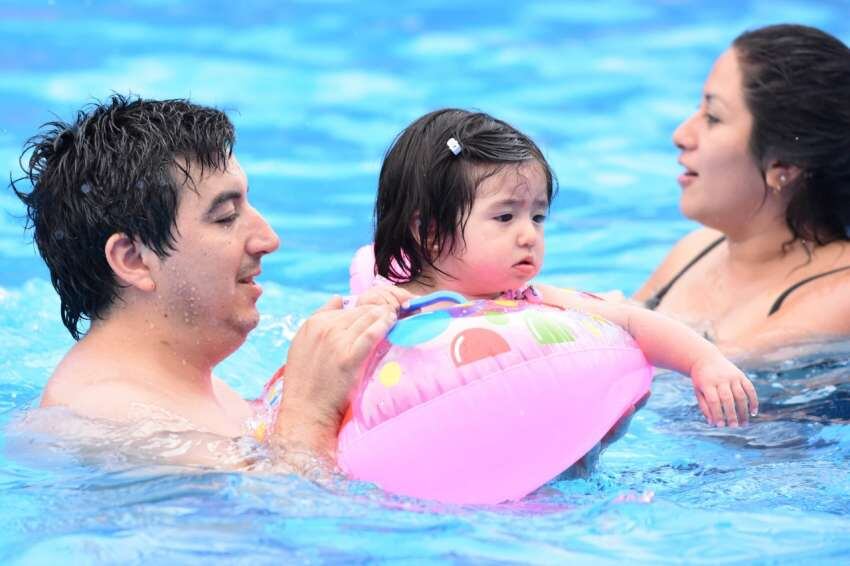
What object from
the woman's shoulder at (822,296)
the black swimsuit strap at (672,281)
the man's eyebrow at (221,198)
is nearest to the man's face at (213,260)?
the man's eyebrow at (221,198)

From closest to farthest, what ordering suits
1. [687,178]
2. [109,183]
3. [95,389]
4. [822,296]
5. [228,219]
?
[95,389] < [109,183] < [228,219] < [822,296] < [687,178]

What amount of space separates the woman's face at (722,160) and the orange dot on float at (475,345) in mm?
2607

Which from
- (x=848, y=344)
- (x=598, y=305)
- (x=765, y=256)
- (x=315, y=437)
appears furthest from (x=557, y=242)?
(x=315, y=437)

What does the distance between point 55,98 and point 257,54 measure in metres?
1.90

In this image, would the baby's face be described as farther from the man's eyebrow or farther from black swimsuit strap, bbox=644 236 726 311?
black swimsuit strap, bbox=644 236 726 311

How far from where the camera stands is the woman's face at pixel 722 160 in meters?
6.09

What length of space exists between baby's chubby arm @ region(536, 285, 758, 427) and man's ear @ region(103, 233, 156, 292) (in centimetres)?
136

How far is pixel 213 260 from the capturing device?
4133mm

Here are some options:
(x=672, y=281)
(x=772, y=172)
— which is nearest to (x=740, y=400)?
(x=772, y=172)

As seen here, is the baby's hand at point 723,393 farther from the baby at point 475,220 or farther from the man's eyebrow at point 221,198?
the man's eyebrow at point 221,198

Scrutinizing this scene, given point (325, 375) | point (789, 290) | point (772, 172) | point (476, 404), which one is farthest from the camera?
point (772, 172)

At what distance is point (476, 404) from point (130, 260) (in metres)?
1.15

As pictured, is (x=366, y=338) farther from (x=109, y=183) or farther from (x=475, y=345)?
(x=109, y=183)

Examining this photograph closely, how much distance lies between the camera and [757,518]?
396 centimetres
